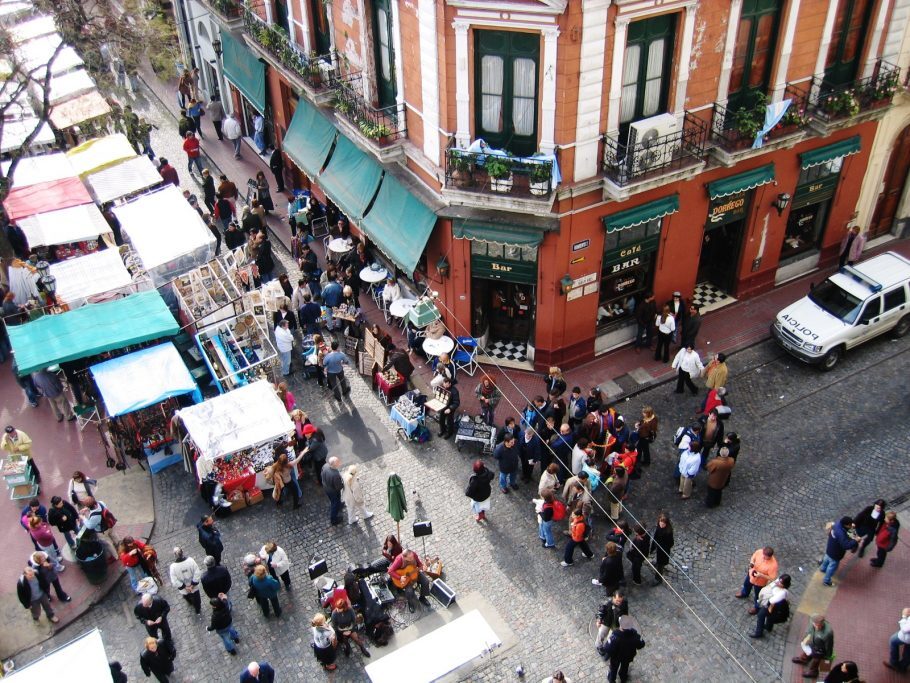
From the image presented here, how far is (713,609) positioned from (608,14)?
11.8 meters

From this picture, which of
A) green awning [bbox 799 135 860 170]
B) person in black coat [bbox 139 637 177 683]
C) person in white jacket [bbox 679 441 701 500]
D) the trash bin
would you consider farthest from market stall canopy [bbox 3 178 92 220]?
green awning [bbox 799 135 860 170]

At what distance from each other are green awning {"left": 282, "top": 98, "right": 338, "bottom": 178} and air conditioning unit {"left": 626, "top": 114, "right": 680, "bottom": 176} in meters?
9.33

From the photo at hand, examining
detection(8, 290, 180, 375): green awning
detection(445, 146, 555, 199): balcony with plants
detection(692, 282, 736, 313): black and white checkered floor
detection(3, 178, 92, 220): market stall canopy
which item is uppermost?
detection(445, 146, 555, 199): balcony with plants

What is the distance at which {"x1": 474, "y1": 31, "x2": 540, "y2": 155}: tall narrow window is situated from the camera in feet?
57.5

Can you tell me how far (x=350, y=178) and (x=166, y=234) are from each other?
216 inches

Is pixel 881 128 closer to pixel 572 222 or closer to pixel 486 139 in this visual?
pixel 572 222

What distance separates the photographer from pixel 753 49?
19.8 m

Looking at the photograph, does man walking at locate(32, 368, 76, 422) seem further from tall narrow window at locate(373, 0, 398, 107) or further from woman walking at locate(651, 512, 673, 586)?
woman walking at locate(651, 512, 673, 586)

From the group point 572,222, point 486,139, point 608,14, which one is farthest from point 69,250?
point 608,14

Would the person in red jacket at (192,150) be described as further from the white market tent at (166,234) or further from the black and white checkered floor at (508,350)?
the black and white checkered floor at (508,350)

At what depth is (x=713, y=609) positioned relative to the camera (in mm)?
15867

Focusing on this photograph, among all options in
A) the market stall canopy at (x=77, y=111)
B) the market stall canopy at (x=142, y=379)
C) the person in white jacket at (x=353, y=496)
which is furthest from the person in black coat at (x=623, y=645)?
the market stall canopy at (x=77, y=111)

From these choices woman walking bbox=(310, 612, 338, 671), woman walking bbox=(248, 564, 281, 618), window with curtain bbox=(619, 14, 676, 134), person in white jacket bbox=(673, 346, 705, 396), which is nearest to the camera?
woman walking bbox=(310, 612, 338, 671)

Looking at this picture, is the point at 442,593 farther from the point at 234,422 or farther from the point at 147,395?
the point at 147,395
